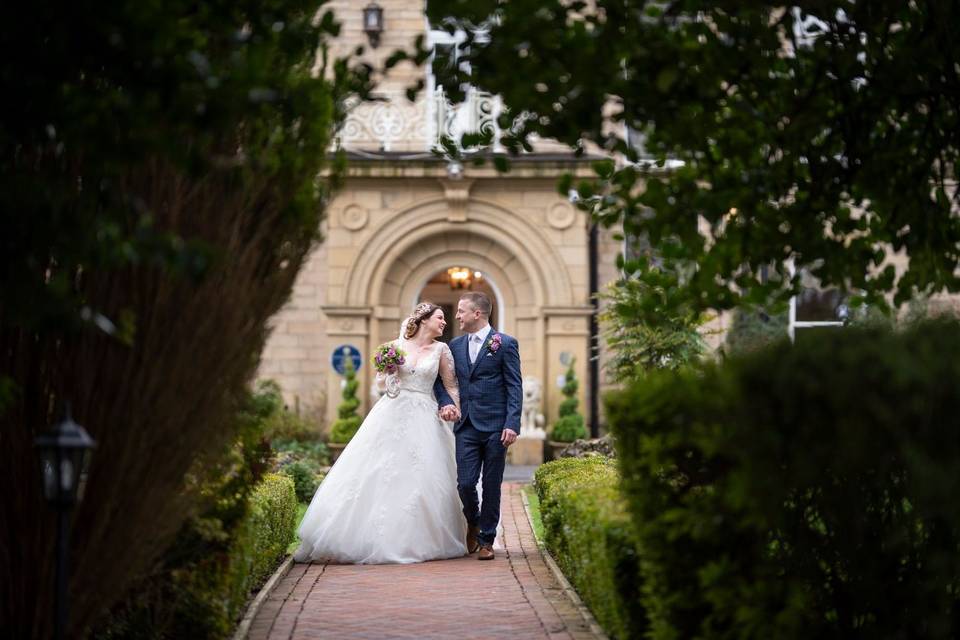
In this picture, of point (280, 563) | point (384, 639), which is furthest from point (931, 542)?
point (280, 563)

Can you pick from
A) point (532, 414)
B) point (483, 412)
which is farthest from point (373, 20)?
point (483, 412)

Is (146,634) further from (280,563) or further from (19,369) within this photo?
(280,563)

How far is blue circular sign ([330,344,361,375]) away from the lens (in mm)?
22516

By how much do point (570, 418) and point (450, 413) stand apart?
1063cm

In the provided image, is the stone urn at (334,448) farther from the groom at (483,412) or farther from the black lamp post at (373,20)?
the groom at (483,412)

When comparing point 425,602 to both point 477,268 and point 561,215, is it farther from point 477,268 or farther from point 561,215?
point 477,268

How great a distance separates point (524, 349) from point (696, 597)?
17173 millimetres

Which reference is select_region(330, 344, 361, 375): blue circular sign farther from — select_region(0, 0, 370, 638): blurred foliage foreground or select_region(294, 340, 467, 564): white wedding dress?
select_region(0, 0, 370, 638): blurred foliage foreground

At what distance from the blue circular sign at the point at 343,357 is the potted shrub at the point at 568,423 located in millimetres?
3338

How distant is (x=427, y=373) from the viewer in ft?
37.6

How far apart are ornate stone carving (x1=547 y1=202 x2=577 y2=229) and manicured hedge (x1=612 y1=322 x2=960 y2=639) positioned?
1613 centimetres

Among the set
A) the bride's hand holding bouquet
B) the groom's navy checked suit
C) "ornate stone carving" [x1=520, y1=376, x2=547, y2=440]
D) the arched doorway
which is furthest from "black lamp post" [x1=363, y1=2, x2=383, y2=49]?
the groom's navy checked suit

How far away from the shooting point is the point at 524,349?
23.2 m

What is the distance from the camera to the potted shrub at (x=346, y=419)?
2109cm
